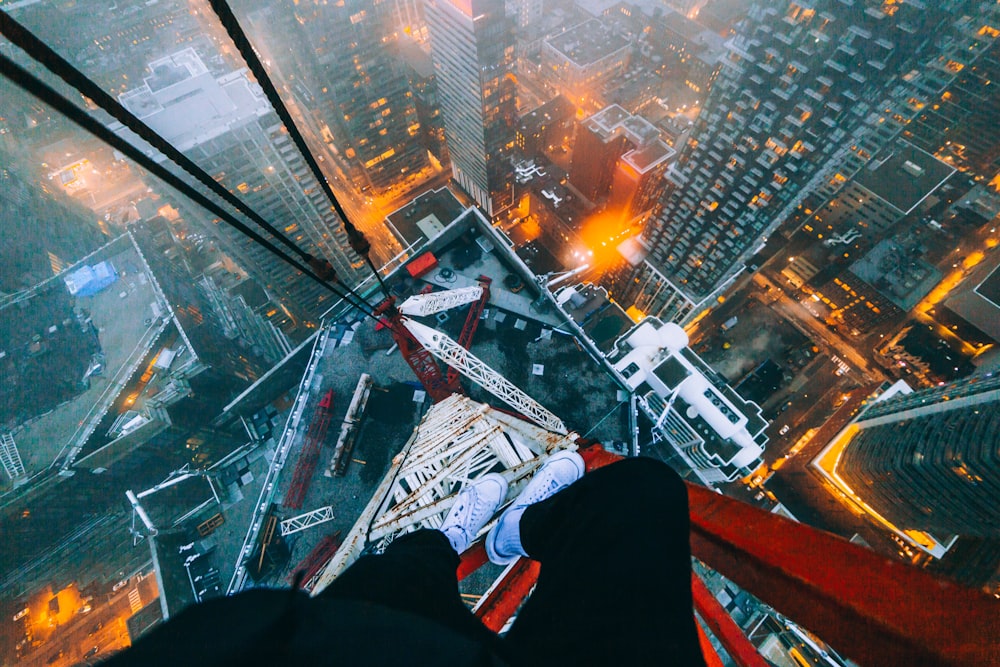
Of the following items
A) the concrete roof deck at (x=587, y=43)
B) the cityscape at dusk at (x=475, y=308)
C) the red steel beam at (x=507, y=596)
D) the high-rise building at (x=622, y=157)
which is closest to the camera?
the red steel beam at (x=507, y=596)

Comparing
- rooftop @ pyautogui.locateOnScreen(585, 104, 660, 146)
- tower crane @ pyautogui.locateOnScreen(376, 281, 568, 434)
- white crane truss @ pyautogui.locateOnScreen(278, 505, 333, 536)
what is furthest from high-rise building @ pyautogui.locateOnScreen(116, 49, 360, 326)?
rooftop @ pyautogui.locateOnScreen(585, 104, 660, 146)

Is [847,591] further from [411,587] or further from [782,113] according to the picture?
[782,113]

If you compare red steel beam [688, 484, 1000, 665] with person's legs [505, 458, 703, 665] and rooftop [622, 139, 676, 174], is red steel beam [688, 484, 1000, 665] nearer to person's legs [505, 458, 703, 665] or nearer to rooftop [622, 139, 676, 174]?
person's legs [505, 458, 703, 665]

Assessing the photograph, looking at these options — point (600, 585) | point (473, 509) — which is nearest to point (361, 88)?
point (473, 509)

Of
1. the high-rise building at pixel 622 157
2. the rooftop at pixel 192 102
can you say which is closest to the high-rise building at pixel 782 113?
the high-rise building at pixel 622 157

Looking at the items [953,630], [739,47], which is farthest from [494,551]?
[739,47]

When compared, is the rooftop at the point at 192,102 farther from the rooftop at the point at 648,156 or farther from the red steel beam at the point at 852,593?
the rooftop at the point at 648,156

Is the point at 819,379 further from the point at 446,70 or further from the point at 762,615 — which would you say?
the point at 446,70
